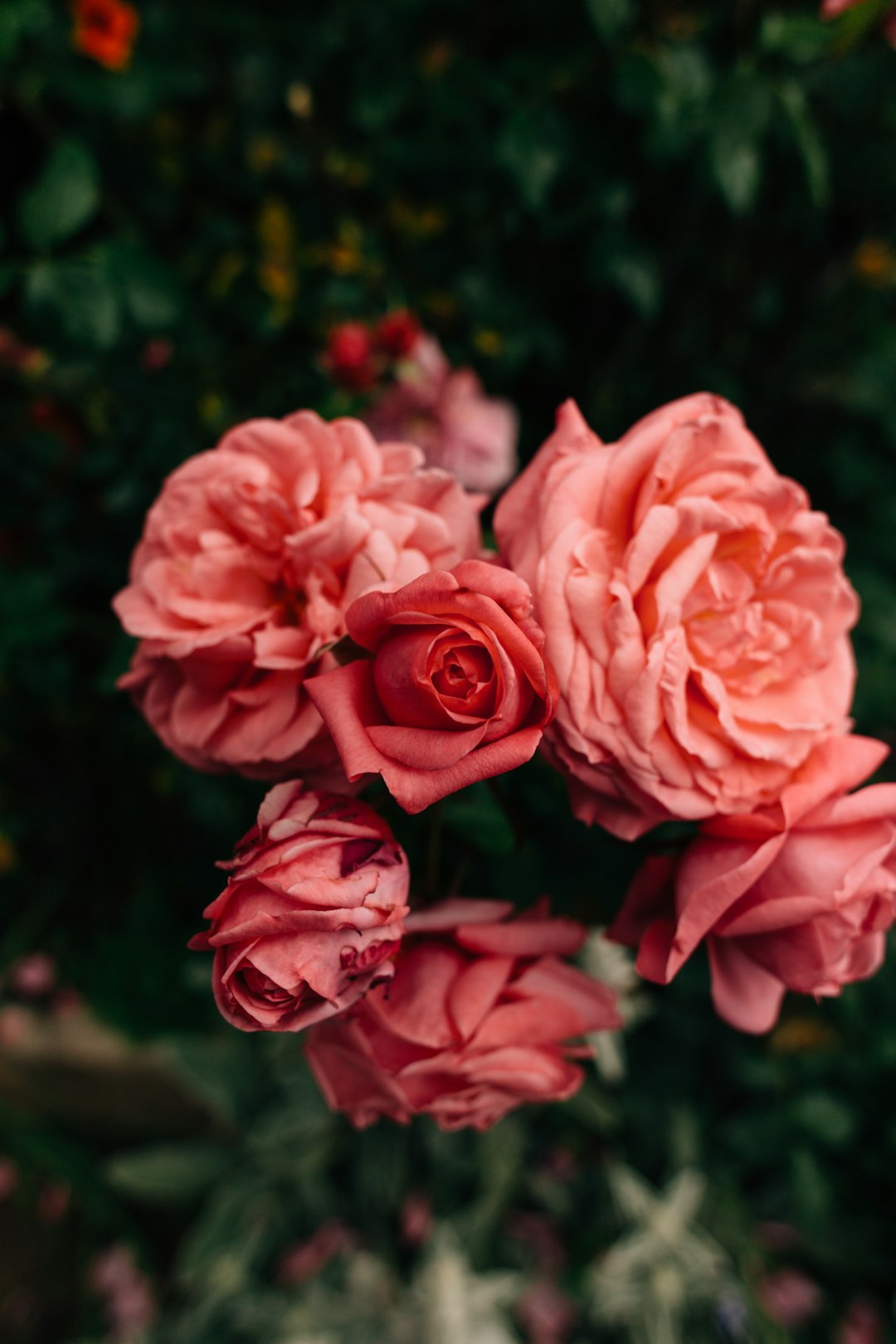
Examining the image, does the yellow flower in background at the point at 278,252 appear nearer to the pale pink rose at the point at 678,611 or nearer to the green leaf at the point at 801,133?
the green leaf at the point at 801,133

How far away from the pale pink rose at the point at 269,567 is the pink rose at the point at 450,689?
0.05m

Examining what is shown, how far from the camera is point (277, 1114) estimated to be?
1.02 meters

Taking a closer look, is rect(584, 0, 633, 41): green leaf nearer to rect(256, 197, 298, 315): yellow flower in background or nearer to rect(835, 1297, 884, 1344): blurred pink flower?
rect(256, 197, 298, 315): yellow flower in background

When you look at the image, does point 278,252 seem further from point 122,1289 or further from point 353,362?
point 122,1289

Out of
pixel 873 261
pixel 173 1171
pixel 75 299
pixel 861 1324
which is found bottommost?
pixel 173 1171

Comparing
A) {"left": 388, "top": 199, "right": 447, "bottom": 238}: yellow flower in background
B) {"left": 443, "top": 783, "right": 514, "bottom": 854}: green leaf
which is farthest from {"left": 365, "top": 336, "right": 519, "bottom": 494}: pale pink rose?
{"left": 443, "top": 783, "right": 514, "bottom": 854}: green leaf

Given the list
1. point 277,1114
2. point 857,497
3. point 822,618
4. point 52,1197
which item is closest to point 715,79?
point 857,497

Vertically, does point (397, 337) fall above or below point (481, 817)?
above

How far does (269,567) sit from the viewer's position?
1.48 ft

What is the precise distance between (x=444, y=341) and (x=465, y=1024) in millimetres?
931

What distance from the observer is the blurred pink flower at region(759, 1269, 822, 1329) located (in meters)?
1.21

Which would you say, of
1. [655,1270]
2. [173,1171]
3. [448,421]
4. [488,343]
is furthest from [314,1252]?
[488,343]

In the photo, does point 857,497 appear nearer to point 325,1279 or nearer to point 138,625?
point 138,625

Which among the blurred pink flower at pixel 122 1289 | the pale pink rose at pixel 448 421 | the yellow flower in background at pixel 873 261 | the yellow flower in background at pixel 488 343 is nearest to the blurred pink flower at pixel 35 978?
the blurred pink flower at pixel 122 1289
